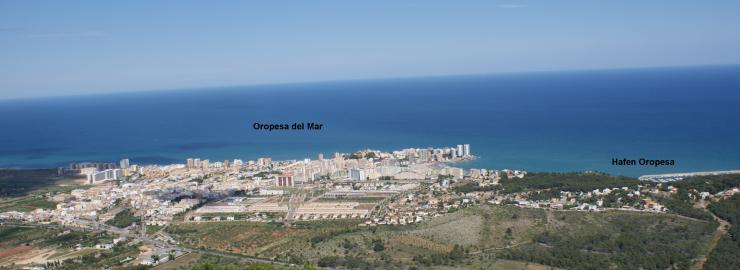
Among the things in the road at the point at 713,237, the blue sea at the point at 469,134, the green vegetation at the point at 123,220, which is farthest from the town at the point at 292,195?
the blue sea at the point at 469,134


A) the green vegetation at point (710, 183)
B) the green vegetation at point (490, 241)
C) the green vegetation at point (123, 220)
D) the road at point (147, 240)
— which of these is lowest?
the road at point (147, 240)

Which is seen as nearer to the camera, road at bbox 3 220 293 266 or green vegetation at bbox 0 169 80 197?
road at bbox 3 220 293 266

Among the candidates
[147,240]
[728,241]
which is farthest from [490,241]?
[147,240]

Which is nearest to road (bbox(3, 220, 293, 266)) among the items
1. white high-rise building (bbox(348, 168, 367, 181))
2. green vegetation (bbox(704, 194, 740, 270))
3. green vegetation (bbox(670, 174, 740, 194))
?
green vegetation (bbox(704, 194, 740, 270))

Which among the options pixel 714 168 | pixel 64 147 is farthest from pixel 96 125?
pixel 714 168

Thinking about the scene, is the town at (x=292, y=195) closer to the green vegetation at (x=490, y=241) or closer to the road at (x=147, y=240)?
the road at (x=147, y=240)

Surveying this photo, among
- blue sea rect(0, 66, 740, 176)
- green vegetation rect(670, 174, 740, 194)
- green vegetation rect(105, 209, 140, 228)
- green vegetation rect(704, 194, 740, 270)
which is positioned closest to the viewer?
green vegetation rect(704, 194, 740, 270)

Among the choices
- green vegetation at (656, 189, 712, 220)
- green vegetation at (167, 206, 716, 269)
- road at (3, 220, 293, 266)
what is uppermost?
green vegetation at (656, 189, 712, 220)

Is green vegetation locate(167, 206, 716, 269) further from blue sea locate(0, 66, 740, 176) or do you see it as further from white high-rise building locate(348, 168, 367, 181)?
blue sea locate(0, 66, 740, 176)
